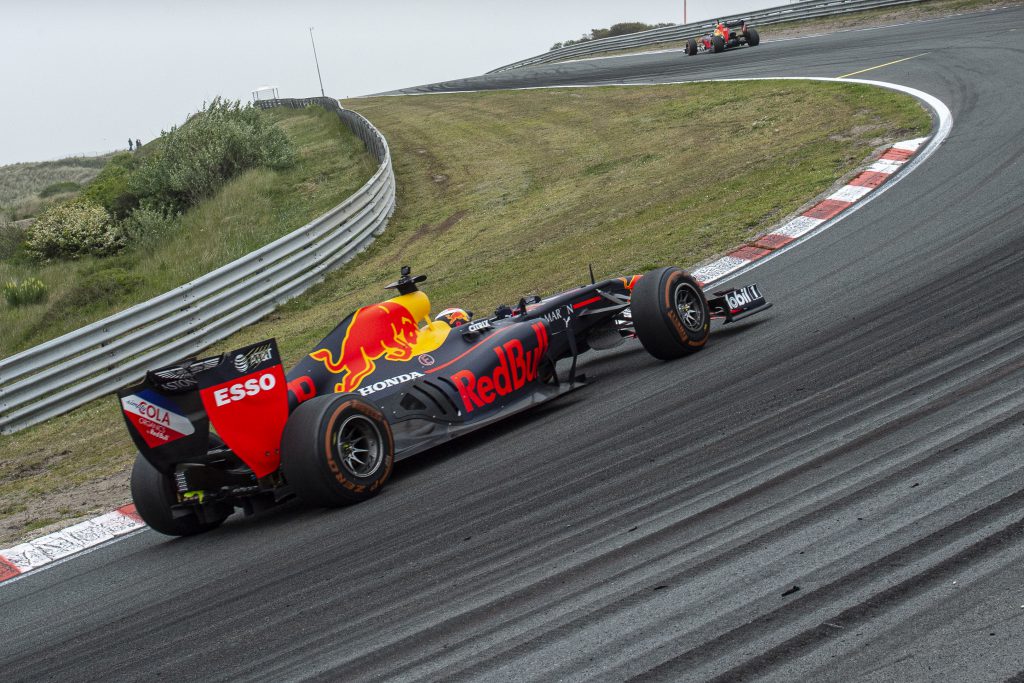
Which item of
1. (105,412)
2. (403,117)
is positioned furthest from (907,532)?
(403,117)

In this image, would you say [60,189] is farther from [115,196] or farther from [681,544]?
[681,544]

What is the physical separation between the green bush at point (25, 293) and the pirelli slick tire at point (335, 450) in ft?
42.0

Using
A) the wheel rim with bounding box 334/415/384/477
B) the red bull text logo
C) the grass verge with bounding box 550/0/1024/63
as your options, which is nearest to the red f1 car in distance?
the grass verge with bounding box 550/0/1024/63

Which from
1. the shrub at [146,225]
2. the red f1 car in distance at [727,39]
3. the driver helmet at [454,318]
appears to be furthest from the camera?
the red f1 car in distance at [727,39]

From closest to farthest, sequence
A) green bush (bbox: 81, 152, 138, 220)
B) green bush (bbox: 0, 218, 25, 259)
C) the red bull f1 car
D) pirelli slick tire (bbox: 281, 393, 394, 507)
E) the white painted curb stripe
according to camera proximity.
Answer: pirelli slick tire (bbox: 281, 393, 394, 507) < the red bull f1 car < the white painted curb stripe < green bush (bbox: 0, 218, 25, 259) < green bush (bbox: 81, 152, 138, 220)

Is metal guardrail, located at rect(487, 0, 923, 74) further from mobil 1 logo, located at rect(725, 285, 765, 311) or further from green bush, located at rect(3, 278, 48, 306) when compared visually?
mobil 1 logo, located at rect(725, 285, 765, 311)

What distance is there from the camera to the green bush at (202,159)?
25.5m

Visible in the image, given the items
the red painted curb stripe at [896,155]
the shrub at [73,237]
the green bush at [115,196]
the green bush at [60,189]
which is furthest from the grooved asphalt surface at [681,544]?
the green bush at [60,189]

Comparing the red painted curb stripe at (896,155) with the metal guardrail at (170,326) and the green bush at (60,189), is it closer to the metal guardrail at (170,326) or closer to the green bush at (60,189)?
the metal guardrail at (170,326)

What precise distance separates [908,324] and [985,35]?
56.7 ft

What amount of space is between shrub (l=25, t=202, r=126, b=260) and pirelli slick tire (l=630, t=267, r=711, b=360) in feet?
56.4

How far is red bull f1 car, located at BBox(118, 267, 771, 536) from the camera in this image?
6.29 m

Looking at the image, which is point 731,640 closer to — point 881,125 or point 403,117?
point 881,125

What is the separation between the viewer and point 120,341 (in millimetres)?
13766
